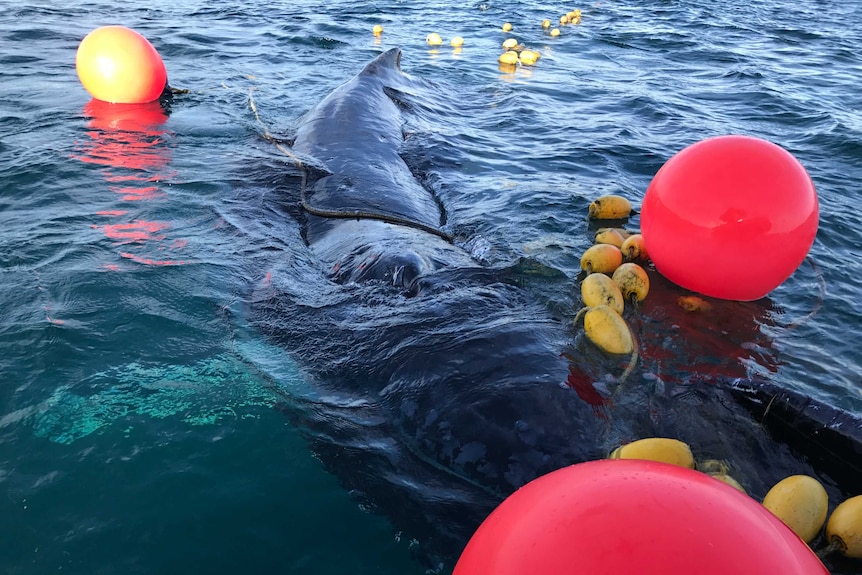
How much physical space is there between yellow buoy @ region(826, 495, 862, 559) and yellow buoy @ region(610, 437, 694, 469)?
65cm

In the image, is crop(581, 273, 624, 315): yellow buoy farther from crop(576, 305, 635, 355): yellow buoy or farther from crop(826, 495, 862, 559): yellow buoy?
crop(826, 495, 862, 559): yellow buoy

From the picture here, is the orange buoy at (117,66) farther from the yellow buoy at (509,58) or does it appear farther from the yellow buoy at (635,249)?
the yellow buoy at (635,249)

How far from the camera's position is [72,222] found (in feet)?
22.2

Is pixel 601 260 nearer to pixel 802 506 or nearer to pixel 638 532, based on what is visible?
pixel 802 506

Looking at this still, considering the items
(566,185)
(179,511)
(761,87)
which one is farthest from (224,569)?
(761,87)

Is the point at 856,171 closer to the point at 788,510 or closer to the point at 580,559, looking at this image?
the point at 788,510

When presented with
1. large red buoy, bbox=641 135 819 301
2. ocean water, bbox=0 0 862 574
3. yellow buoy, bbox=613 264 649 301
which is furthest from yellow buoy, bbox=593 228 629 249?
large red buoy, bbox=641 135 819 301

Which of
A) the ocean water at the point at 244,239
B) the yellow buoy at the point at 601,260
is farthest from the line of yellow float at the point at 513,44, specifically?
the yellow buoy at the point at 601,260

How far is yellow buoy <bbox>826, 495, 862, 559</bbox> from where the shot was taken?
9.98ft

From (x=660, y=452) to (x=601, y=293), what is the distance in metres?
2.05

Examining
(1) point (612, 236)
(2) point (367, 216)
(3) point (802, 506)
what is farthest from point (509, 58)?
(3) point (802, 506)

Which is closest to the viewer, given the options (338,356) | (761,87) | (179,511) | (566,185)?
(179,511)

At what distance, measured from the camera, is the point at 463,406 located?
3.89 m

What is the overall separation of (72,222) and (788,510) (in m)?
6.59
